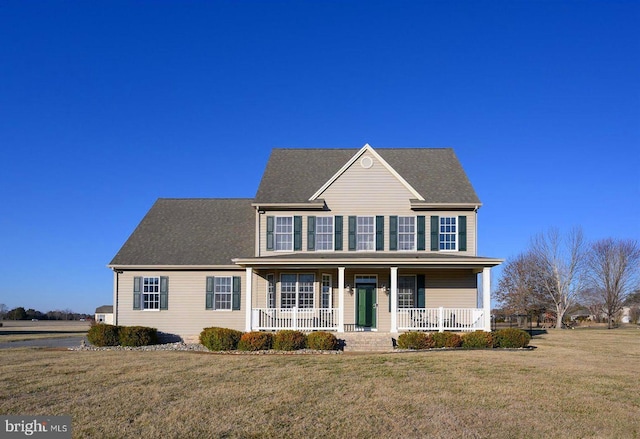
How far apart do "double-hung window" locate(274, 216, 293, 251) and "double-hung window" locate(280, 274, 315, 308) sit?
4.06 feet

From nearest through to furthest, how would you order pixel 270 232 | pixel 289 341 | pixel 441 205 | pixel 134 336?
pixel 289 341 < pixel 134 336 < pixel 441 205 < pixel 270 232

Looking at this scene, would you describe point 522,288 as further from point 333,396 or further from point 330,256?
point 333,396

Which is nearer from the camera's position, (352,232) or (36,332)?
(352,232)

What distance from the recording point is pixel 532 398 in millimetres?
11852

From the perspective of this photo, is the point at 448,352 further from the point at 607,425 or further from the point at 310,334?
the point at 607,425

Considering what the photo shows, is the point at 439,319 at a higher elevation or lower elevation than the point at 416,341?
higher

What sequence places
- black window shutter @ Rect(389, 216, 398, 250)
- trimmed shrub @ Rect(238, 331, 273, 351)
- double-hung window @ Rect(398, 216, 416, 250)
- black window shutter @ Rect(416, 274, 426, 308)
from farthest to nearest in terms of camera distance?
double-hung window @ Rect(398, 216, 416, 250) < black window shutter @ Rect(389, 216, 398, 250) < black window shutter @ Rect(416, 274, 426, 308) < trimmed shrub @ Rect(238, 331, 273, 351)

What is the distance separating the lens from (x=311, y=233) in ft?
84.6

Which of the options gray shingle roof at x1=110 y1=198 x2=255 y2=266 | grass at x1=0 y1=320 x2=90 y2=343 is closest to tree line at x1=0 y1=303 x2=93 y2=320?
grass at x1=0 y1=320 x2=90 y2=343

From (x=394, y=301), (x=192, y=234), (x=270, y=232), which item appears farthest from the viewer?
(x=192, y=234)

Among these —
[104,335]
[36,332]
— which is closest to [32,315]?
[36,332]

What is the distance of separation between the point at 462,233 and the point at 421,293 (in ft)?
10.1

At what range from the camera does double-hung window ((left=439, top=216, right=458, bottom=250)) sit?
2545 centimetres

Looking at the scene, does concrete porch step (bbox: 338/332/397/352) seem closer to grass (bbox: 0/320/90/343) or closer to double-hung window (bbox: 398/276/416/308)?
double-hung window (bbox: 398/276/416/308)
